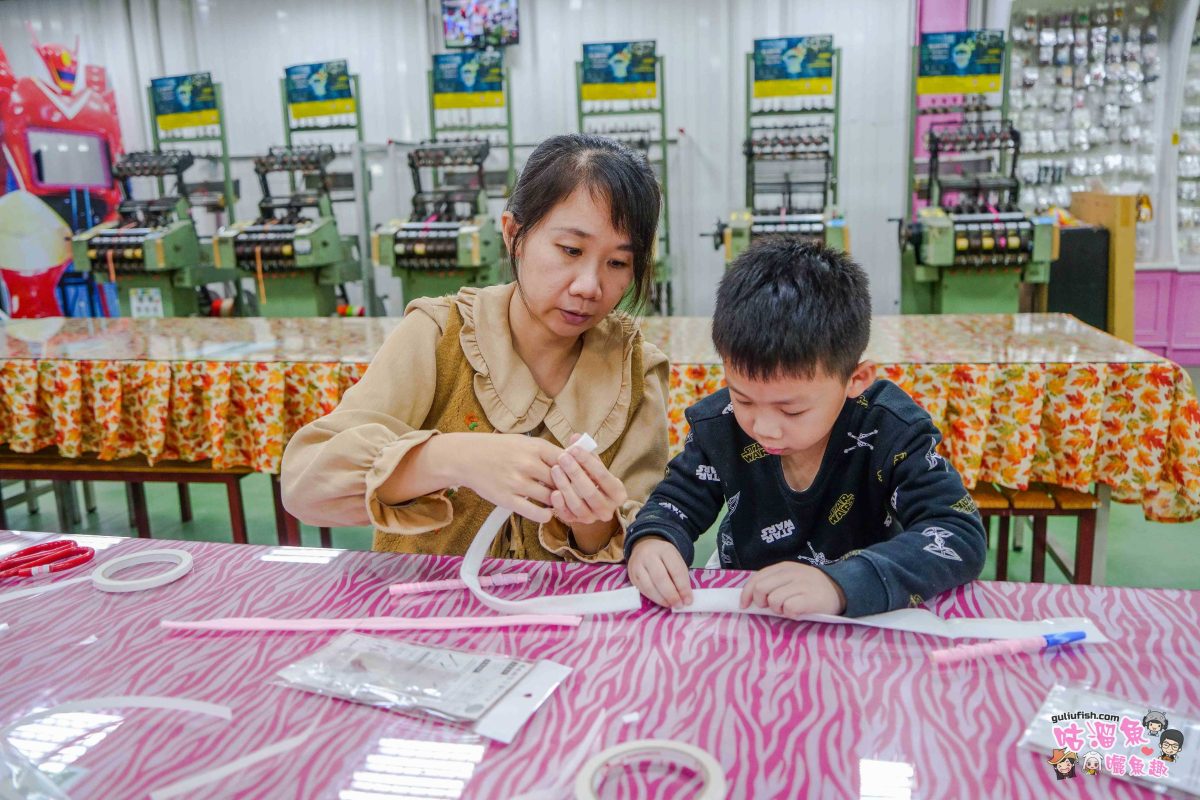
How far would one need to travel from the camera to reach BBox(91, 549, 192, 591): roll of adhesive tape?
953 millimetres

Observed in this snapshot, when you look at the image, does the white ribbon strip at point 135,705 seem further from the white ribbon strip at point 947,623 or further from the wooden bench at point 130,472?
the wooden bench at point 130,472

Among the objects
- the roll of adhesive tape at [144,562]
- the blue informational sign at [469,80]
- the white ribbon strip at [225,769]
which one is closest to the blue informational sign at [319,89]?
the blue informational sign at [469,80]

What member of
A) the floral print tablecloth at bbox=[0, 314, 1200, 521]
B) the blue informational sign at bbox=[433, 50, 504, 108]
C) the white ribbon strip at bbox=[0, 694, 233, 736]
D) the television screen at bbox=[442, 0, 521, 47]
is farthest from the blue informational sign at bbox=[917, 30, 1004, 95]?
the white ribbon strip at bbox=[0, 694, 233, 736]

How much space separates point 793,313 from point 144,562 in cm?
88

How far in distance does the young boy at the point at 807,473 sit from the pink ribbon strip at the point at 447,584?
0.14 m

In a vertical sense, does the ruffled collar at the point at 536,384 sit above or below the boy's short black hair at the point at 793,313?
below

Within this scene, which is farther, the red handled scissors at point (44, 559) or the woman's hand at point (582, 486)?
the red handled scissors at point (44, 559)

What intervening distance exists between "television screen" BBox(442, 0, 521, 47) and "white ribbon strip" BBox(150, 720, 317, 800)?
630cm

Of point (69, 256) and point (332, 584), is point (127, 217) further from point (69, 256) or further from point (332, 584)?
point (332, 584)

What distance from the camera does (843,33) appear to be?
5891 millimetres

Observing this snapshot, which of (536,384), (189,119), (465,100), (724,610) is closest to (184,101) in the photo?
(189,119)

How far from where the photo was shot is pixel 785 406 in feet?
3.36

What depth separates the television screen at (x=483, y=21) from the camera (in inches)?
243

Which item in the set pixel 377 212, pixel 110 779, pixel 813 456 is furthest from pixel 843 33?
pixel 110 779
